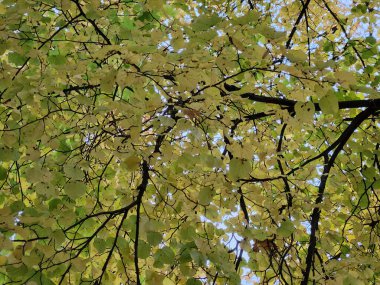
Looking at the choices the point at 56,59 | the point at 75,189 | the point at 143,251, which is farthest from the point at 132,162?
the point at 56,59

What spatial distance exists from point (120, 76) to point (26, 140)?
0.70 meters

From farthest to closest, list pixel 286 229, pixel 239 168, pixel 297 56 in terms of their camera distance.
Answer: pixel 286 229, pixel 239 168, pixel 297 56

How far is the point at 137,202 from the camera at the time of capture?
98.1 inches

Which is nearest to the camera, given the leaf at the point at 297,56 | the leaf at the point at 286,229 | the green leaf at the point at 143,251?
the leaf at the point at 297,56

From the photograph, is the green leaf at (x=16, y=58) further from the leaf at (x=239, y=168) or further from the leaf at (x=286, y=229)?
the leaf at (x=286, y=229)

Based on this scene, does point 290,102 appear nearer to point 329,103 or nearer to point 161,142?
point 161,142

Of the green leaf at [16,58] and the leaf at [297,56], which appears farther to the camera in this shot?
the green leaf at [16,58]

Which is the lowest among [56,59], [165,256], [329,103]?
[165,256]

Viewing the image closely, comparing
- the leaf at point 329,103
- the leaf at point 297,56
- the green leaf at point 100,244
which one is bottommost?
the green leaf at point 100,244

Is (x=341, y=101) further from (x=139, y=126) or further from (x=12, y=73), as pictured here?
(x=12, y=73)

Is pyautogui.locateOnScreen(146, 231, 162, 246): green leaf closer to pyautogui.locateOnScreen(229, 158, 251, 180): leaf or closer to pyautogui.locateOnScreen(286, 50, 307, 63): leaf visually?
pyautogui.locateOnScreen(229, 158, 251, 180): leaf

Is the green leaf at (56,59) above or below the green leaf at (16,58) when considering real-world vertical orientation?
below

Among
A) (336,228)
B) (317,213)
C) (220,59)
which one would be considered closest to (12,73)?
(220,59)

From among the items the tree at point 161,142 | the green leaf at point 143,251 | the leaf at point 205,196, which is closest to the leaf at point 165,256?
the tree at point 161,142
